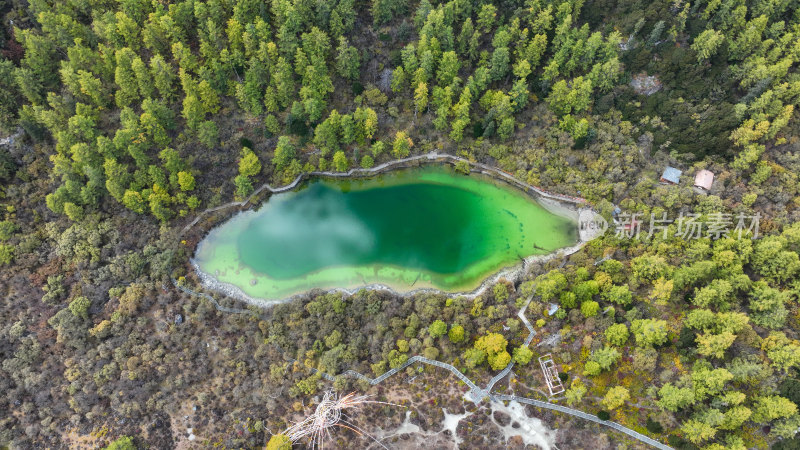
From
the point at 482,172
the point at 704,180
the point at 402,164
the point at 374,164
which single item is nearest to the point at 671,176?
the point at 704,180

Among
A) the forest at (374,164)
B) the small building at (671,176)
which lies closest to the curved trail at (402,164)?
the forest at (374,164)

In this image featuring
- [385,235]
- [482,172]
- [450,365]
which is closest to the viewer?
[450,365]

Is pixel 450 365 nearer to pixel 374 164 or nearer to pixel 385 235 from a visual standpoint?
pixel 385 235

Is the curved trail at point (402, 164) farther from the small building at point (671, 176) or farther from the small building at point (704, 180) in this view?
the small building at point (704, 180)

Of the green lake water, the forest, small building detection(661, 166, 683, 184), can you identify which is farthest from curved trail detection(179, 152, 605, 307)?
small building detection(661, 166, 683, 184)

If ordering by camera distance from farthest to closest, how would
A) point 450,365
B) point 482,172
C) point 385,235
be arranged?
1. point 482,172
2. point 385,235
3. point 450,365

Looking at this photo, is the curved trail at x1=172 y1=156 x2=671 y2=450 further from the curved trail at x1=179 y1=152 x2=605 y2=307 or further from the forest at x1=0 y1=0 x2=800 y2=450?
the forest at x1=0 y1=0 x2=800 y2=450

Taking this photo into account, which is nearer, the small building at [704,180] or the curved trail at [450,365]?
the curved trail at [450,365]
